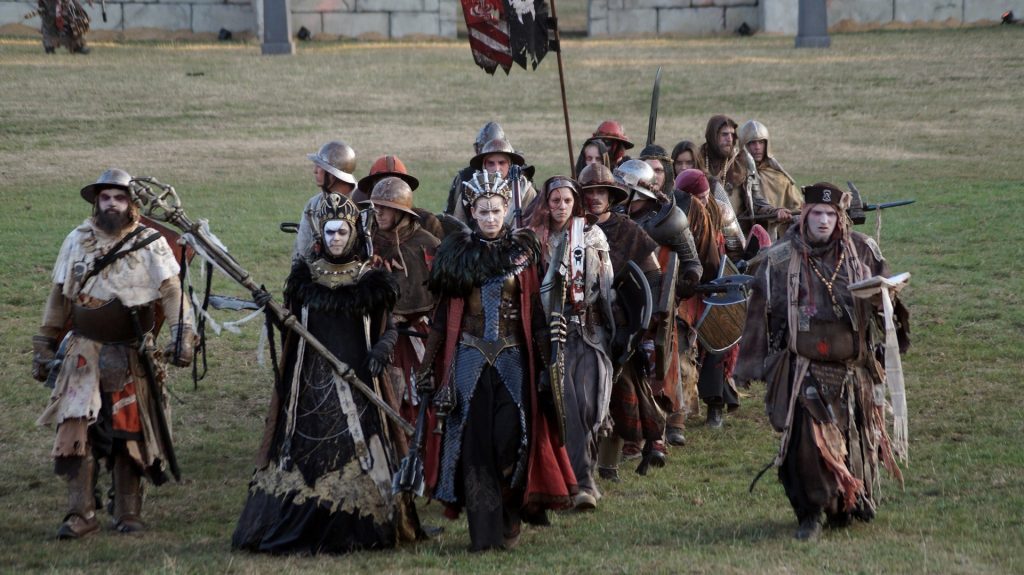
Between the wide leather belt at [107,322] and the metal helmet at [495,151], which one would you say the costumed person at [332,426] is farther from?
the metal helmet at [495,151]

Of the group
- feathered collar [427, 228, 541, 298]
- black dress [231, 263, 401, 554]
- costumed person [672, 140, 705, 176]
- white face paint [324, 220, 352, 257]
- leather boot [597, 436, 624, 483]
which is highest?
costumed person [672, 140, 705, 176]

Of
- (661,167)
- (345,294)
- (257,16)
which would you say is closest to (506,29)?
(661,167)

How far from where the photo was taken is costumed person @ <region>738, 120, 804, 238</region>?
11.5 metres

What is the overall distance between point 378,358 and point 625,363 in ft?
5.93

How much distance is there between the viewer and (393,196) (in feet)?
28.3

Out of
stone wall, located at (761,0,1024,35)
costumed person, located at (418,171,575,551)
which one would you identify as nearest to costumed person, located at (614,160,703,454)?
costumed person, located at (418,171,575,551)

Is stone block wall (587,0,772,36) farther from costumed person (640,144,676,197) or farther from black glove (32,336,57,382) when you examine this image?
black glove (32,336,57,382)

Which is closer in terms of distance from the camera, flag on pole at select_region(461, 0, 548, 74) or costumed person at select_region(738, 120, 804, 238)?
flag on pole at select_region(461, 0, 548, 74)

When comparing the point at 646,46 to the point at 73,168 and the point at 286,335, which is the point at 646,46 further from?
the point at 286,335

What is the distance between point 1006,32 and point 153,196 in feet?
89.1

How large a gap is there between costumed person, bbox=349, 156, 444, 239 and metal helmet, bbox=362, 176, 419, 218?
0.25 meters

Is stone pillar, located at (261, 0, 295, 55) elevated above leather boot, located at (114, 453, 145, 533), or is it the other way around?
stone pillar, located at (261, 0, 295, 55)

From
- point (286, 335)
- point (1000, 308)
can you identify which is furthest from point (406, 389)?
point (1000, 308)

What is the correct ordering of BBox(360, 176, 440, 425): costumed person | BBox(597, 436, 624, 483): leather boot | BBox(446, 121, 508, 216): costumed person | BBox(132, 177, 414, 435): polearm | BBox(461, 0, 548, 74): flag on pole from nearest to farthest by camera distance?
1. BBox(132, 177, 414, 435): polearm
2. BBox(360, 176, 440, 425): costumed person
3. BBox(597, 436, 624, 483): leather boot
4. BBox(446, 121, 508, 216): costumed person
5. BBox(461, 0, 548, 74): flag on pole
